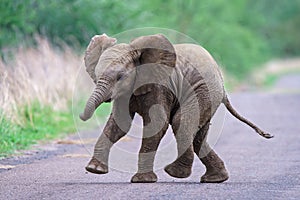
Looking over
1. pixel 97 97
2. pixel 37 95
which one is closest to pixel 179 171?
pixel 97 97

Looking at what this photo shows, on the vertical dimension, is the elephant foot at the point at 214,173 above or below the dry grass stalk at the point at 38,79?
above

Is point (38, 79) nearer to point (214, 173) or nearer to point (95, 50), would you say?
point (95, 50)

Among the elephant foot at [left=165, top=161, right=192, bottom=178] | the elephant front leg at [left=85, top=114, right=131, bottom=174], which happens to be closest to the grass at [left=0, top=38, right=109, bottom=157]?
the elephant front leg at [left=85, top=114, right=131, bottom=174]

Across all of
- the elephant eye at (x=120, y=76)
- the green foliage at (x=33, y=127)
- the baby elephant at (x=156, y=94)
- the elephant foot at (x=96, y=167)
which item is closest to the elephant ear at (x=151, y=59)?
the baby elephant at (x=156, y=94)

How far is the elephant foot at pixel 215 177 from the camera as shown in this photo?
10.7 metres

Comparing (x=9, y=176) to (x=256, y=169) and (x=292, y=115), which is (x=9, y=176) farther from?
(x=292, y=115)

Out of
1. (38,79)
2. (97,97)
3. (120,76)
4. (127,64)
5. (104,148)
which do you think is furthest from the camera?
(38,79)

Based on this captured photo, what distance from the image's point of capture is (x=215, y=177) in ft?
35.2

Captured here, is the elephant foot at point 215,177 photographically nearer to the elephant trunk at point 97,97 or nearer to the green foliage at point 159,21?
the elephant trunk at point 97,97

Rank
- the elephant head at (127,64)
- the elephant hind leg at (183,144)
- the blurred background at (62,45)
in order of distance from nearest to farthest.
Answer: the elephant head at (127,64) < the elephant hind leg at (183,144) < the blurred background at (62,45)

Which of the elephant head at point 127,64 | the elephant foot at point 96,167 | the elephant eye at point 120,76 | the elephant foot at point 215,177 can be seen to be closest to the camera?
the elephant head at point 127,64

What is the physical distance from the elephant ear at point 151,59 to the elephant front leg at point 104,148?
62cm

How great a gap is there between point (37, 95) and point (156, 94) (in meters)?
7.53

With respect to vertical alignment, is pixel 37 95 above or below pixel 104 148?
below
